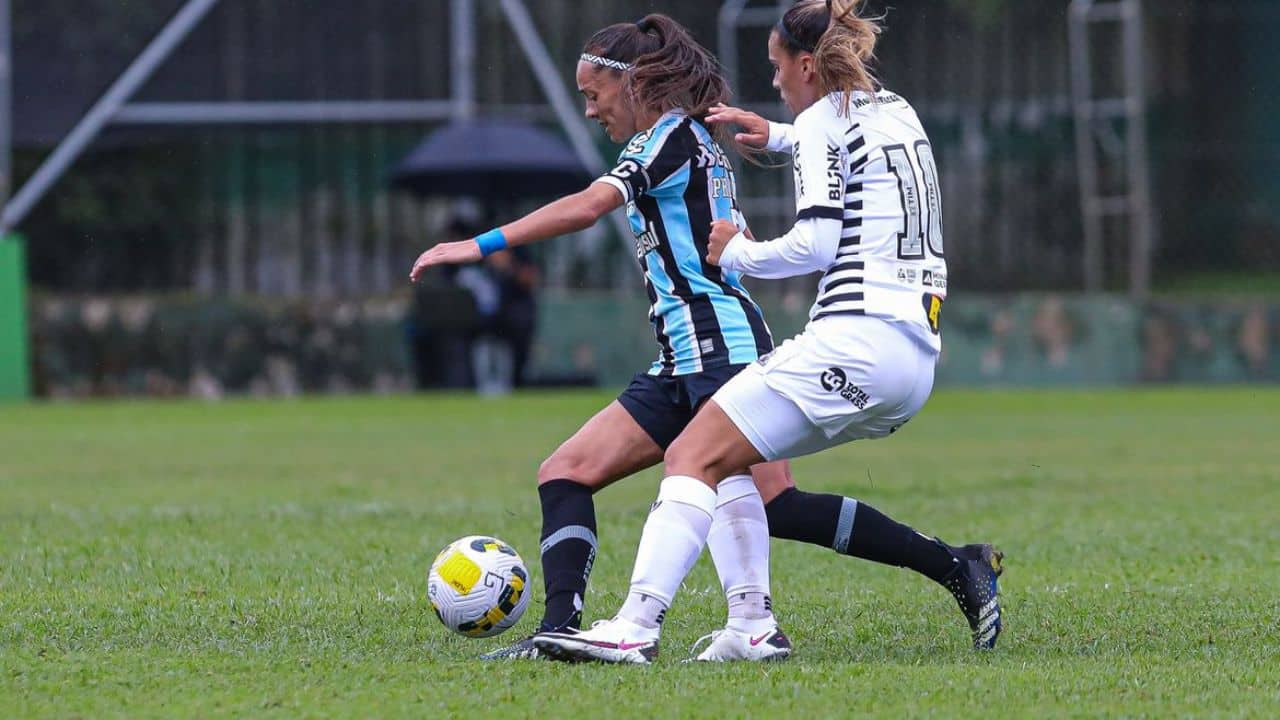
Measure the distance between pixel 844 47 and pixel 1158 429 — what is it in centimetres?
1186

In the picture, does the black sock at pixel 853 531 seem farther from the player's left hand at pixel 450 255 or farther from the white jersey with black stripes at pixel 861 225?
the player's left hand at pixel 450 255

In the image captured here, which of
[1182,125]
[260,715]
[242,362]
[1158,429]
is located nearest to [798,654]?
[260,715]

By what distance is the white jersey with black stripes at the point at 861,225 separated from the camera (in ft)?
16.9

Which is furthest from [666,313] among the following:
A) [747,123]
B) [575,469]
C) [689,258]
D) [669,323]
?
[747,123]

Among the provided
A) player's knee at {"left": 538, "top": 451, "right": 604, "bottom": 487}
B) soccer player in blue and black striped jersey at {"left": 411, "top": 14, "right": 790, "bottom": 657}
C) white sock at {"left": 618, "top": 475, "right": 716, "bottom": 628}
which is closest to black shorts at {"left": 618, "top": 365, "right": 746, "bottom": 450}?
soccer player in blue and black striped jersey at {"left": 411, "top": 14, "right": 790, "bottom": 657}

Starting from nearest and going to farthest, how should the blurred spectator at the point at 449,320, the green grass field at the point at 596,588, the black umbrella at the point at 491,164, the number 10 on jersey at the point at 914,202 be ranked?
the green grass field at the point at 596,588
the number 10 on jersey at the point at 914,202
the black umbrella at the point at 491,164
the blurred spectator at the point at 449,320

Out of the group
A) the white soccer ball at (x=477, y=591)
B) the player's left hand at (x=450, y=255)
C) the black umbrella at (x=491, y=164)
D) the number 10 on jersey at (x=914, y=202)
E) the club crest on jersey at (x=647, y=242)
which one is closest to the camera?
the player's left hand at (x=450, y=255)

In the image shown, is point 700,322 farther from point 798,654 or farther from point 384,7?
point 384,7

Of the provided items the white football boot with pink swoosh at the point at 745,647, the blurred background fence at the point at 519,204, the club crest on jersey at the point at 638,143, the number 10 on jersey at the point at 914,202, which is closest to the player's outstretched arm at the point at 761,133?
the club crest on jersey at the point at 638,143

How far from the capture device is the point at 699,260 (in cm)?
562

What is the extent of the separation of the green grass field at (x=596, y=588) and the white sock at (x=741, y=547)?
0.74 feet

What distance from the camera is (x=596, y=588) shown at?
7102 millimetres

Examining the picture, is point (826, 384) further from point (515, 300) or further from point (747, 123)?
point (515, 300)

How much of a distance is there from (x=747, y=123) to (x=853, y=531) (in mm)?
1258
